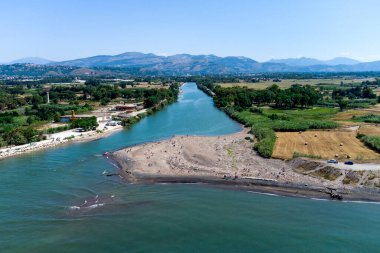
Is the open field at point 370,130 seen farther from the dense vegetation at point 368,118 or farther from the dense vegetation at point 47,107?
the dense vegetation at point 47,107

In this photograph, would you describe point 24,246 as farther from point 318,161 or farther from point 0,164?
point 318,161

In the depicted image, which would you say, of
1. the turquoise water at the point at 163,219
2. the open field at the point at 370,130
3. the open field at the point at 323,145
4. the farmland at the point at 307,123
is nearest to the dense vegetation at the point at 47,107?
the turquoise water at the point at 163,219

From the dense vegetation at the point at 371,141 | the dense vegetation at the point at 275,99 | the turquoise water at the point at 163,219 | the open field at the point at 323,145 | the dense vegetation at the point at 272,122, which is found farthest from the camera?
the dense vegetation at the point at 275,99

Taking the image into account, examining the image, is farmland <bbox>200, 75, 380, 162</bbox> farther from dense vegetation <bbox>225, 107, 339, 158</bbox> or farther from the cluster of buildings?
the cluster of buildings

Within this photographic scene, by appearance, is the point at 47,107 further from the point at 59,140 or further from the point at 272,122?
the point at 272,122

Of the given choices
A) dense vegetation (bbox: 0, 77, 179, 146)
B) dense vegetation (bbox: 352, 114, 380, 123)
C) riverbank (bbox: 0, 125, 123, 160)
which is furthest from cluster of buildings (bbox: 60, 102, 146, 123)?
dense vegetation (bbox: 352, 114, 380, 123)

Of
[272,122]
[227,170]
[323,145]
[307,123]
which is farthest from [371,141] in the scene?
[227,170]
